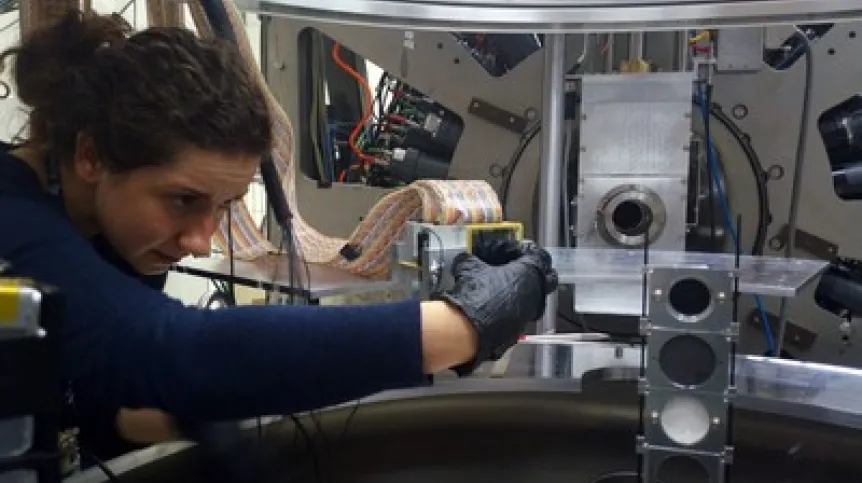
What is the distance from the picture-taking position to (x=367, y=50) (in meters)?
1.75

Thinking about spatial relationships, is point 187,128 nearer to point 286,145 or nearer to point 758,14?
point 286,145

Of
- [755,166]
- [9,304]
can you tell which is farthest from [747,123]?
[9,304]

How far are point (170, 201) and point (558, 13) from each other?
73 centimetres

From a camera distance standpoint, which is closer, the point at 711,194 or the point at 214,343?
the point at 214,343

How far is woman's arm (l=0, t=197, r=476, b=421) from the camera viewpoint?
0.59 m

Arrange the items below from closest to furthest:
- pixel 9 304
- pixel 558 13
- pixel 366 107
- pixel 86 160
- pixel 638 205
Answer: pixel 9 304 < pixel 86 160 < pixel 558 13 < pixel 638 205 < pixel 366 107

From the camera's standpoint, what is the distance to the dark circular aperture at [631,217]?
1.36 meters

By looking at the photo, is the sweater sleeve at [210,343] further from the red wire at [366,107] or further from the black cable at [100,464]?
the red wire at [366,107]

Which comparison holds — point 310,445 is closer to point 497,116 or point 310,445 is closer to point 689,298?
point 689,298

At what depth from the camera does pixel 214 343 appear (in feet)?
1.98

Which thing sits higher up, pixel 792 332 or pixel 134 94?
pixel 134 94

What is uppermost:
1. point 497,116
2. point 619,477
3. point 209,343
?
point 497,116

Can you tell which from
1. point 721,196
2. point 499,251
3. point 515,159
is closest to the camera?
point 499,251

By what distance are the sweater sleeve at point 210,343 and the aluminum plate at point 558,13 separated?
67 cm
